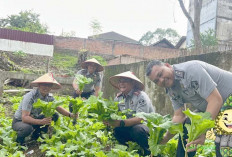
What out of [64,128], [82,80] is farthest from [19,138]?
[82,80]

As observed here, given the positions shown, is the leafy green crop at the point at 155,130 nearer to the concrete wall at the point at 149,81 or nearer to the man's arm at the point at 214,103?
the man's arm at the point at 214,103

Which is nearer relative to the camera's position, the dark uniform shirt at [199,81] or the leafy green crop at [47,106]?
the dark uniform shirt at [199,81]

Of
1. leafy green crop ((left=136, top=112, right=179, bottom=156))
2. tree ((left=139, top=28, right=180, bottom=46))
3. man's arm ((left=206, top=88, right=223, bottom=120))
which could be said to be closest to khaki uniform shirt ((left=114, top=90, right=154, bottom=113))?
leafy green crop ((left=136, top=112, right=179, bottom=156))

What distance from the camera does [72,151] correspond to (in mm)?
3758

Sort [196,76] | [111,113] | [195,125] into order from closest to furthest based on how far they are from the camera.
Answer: [195,125] < [196,76] < [111,113]

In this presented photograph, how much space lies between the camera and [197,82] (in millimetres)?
2752

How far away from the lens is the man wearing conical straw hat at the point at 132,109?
3678mm

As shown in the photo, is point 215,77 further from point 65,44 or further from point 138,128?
point 65,44

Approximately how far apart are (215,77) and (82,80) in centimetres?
250

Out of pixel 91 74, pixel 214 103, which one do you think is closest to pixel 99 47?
pixel 91 74

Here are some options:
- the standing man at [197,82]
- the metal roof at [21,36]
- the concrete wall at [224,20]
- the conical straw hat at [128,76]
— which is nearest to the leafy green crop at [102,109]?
the conical straw hat at [128,76]

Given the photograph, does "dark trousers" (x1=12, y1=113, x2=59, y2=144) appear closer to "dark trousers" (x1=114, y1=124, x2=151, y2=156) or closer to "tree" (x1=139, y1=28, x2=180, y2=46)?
"dark trousers" (x1=114, y1=124, x2=151, y2=156)

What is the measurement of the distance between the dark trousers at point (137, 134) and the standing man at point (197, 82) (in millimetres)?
626

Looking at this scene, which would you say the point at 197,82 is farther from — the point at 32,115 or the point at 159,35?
the point at 159,35
